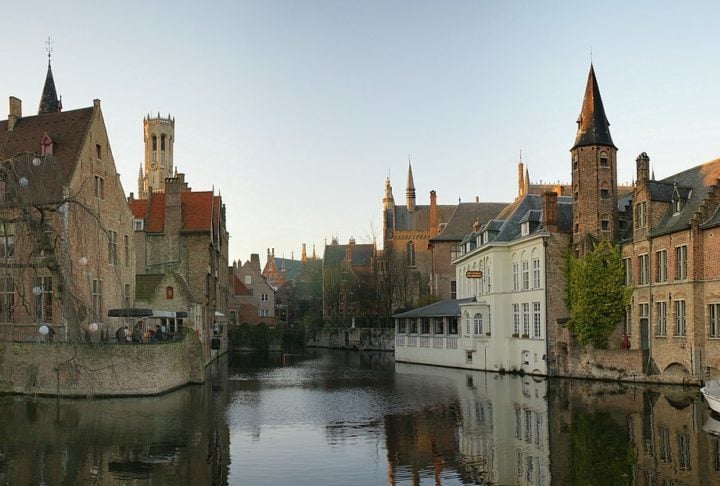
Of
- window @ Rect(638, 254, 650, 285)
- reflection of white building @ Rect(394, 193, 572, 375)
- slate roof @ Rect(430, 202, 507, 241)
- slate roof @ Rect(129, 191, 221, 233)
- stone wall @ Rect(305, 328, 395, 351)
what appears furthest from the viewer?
slate roof @ Rect(430, 202, 507, 241)

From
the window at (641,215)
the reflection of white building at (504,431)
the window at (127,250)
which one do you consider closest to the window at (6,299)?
the window at (127,250)

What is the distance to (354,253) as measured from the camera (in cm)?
9888

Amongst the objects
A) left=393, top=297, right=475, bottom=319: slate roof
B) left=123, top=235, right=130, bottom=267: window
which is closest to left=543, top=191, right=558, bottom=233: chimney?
left=393, top=297, right=475, bottom=319: slate roof

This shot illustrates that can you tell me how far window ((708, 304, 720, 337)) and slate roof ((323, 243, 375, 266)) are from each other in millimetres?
62777

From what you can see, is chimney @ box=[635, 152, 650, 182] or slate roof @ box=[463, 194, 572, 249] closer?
Result: chimney @ box=[635, 152, 650, 182]

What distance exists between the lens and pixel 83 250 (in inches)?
882

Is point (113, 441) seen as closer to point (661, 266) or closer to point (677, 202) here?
point (661, 266)

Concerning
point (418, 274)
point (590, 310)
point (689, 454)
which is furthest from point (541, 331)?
point (418, 274)

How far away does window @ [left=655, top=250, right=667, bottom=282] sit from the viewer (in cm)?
3391

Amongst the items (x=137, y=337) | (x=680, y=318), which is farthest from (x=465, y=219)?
(x=137, y=337)

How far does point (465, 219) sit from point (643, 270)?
3918 centimetres

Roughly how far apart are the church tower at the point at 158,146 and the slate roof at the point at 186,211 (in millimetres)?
77956

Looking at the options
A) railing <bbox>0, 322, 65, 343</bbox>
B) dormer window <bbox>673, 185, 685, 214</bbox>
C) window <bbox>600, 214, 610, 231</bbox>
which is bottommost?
railing <bbox>0, 322, 65, 343</bbox>

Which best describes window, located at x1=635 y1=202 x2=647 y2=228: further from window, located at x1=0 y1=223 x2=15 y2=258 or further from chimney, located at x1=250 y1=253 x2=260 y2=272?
chimney, located at x1=250 y1=253 x2=260 y2=272
